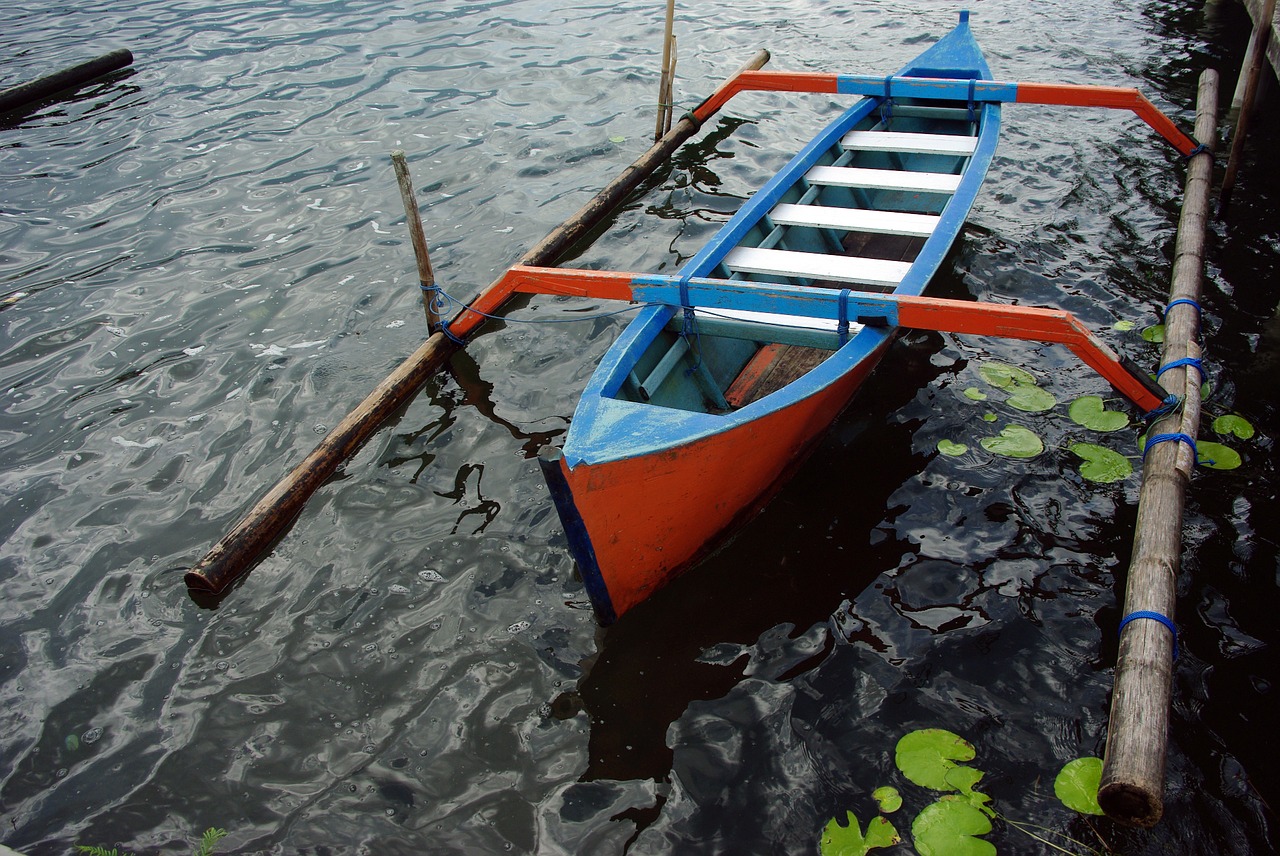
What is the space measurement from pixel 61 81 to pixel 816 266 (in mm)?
11288

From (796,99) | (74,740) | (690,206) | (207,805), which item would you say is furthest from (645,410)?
(796,99)

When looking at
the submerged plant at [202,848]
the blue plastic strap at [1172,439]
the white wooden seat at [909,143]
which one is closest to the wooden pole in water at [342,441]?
the submerged plant at [202,848]

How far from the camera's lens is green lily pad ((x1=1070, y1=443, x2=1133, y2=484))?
513 centimetres

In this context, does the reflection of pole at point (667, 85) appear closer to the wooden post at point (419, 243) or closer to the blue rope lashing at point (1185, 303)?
the wooden post at point (419, 243)

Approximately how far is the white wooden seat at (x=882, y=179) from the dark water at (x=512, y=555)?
3.32 ft

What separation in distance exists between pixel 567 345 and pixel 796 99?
6.29m

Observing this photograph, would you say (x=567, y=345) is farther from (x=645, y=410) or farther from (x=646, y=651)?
(x=646, y=651)

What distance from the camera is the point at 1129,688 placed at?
325 cm

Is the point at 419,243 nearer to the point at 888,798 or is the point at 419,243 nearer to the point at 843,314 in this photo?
the point at 843,314

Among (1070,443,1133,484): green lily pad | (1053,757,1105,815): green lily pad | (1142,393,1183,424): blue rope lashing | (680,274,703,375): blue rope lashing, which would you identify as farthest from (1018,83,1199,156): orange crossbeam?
(1053,757,1105,815): green lily pad

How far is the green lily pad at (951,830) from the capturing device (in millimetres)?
3389

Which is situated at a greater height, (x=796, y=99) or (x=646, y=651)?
(x=796, y=99)

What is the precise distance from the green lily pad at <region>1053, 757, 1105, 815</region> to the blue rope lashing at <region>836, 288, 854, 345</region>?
2.52 m

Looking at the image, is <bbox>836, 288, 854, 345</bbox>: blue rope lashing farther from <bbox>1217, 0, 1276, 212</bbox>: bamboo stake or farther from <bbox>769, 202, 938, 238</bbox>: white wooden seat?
<bbox>1217, 0, 1276, 212</bbox>: bamboo stake
